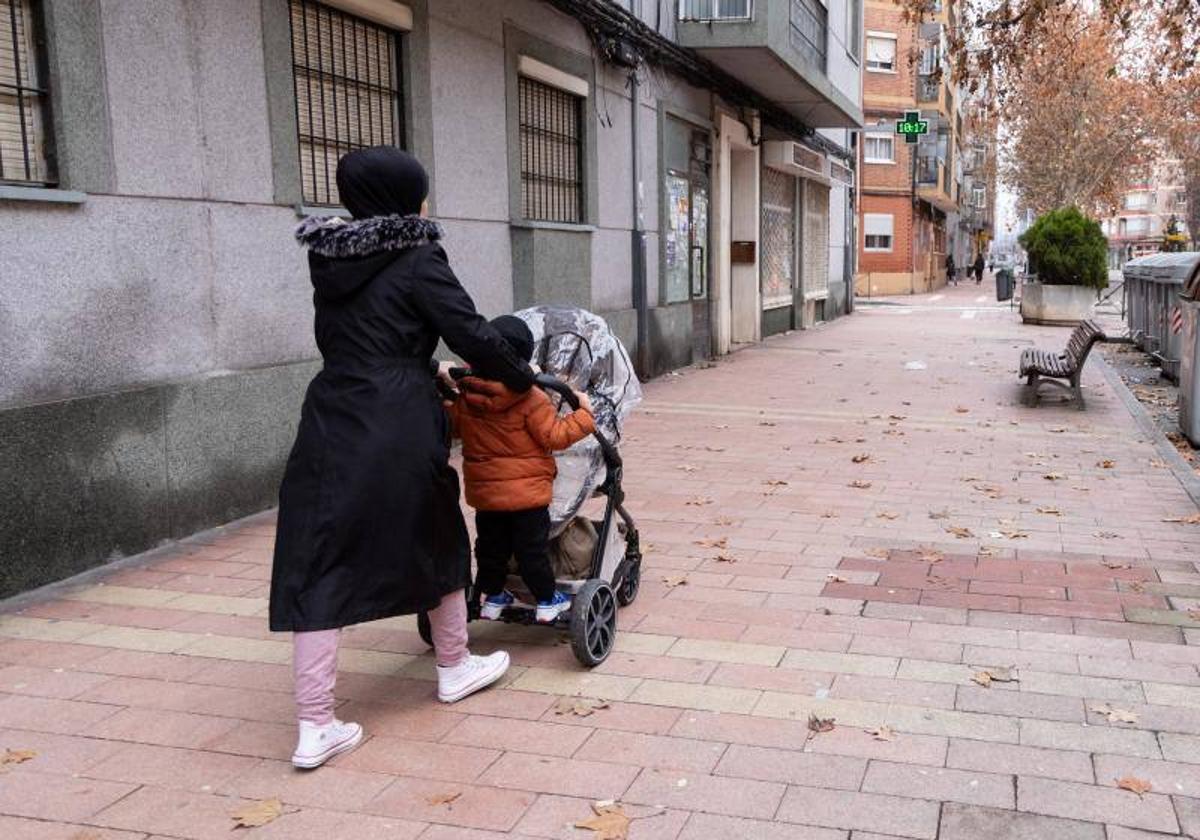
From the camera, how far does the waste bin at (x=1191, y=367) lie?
8.62 meters

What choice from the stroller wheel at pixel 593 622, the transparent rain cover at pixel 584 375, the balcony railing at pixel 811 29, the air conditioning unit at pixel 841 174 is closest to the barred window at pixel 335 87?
the transparent rain cover at pixel 584 375

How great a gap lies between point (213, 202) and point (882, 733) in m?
4.56

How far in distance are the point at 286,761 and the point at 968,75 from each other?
11.4 metres

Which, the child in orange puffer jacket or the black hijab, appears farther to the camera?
the child in orange puffer jacket

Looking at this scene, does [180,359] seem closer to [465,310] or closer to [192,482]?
[192,482]

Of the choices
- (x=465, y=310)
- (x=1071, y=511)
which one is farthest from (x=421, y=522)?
(x=1071, y=511)

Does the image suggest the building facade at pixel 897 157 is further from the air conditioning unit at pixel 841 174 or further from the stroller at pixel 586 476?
the stroller at pixel 586 476

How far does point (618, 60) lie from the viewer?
11.9 meters

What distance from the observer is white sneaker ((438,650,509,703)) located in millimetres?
3811

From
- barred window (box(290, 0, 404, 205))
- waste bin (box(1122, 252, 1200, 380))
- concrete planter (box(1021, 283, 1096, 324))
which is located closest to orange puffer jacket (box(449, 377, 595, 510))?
barred window (box(290, 0, 404, 205))

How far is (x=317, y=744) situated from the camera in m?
3.32

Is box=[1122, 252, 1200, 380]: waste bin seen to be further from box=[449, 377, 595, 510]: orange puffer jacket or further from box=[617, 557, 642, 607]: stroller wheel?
box=[449, 377, 595, 510]: orange puffer jacket

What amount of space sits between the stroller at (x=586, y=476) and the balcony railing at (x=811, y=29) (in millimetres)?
12054

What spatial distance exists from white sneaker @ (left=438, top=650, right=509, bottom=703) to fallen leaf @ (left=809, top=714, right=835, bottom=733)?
3.55 feet
